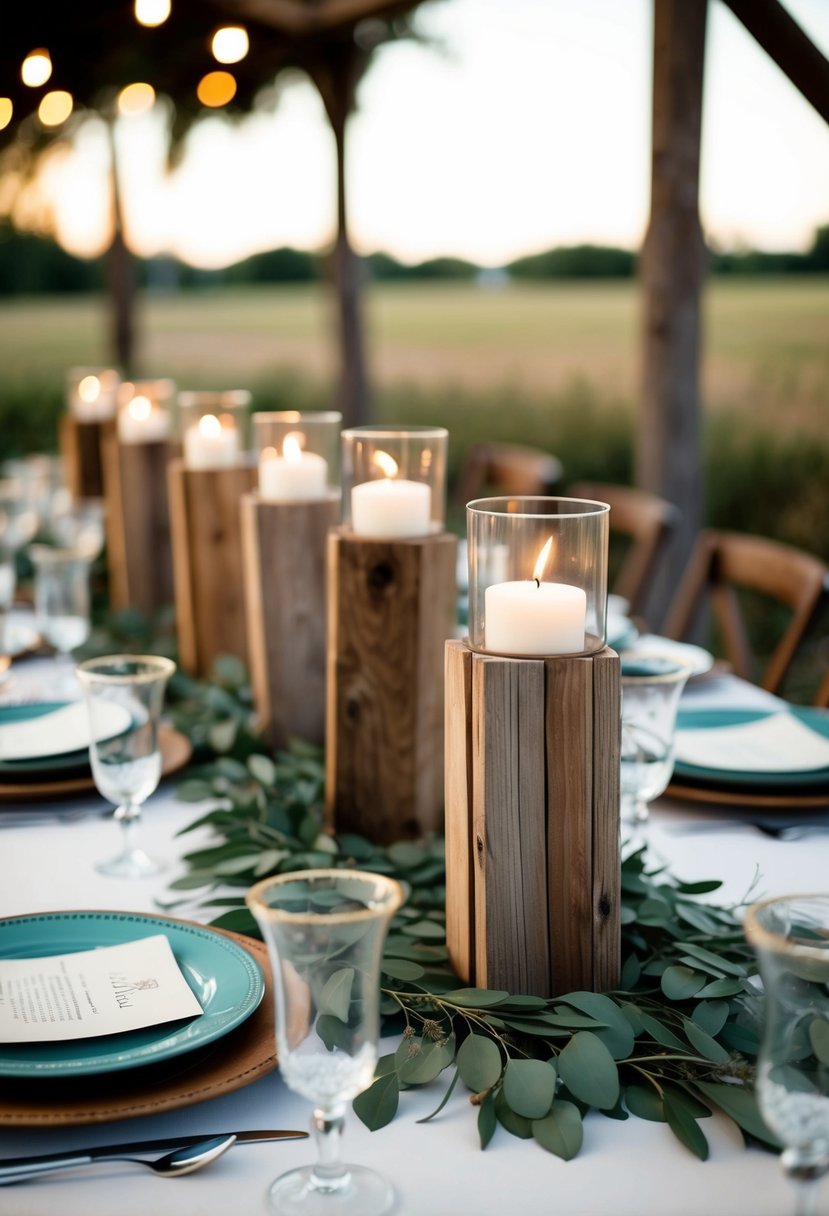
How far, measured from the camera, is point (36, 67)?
83.7 inches

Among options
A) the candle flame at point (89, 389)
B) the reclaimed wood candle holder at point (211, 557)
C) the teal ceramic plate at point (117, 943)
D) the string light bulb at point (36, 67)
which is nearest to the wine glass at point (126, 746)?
the teal ceramic plate at point (117, 943)

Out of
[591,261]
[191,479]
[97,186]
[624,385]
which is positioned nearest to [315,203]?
[97,186]

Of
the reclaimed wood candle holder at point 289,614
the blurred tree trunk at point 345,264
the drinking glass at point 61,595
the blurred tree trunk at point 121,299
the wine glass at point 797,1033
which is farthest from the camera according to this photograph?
the blurred tree trunk at point 121,299

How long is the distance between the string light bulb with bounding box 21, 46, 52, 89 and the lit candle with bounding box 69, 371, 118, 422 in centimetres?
89

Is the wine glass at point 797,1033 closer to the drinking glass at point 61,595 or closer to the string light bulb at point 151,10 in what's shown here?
the drinking glass at point 61,595

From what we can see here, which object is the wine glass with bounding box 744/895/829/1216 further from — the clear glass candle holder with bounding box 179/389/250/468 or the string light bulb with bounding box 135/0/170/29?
the string light bulb with bounding box 135/0/170/29

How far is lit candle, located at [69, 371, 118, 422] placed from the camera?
2961mm

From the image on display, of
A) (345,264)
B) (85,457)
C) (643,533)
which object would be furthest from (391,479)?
(345,264)

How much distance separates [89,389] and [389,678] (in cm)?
191

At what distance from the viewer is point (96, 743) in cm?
122

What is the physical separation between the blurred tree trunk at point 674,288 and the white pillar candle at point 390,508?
5.72ft

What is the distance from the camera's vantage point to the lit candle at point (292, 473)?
1647 millimetres

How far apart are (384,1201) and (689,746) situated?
904 mm

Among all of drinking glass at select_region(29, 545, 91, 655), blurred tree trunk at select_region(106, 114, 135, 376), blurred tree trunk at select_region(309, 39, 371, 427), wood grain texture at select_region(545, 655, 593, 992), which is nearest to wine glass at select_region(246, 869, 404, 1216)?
wood grain texture at select_region(545, 655, 593, 992)
